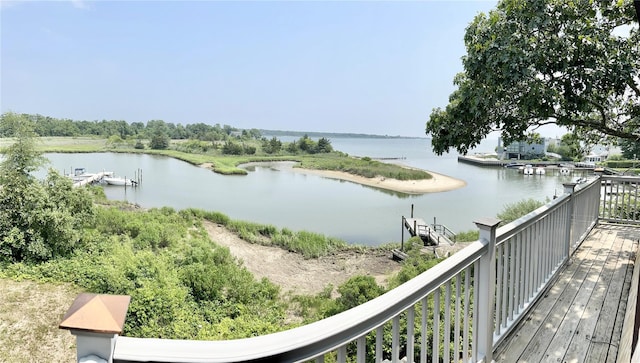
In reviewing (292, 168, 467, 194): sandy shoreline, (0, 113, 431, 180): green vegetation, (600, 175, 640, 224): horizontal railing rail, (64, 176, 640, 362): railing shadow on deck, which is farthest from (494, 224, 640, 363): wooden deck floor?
(0, 113, 431, 180): green vegetation

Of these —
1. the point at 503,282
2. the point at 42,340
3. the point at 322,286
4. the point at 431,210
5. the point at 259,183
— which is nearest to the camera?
the point at 503,282

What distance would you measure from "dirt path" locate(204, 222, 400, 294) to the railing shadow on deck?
8.90 metres

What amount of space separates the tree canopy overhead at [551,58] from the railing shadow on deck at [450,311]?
4.22 feet

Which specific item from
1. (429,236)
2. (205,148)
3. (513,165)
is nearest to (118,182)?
(429,236)

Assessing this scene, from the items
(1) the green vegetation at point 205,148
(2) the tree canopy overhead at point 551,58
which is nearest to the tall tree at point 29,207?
(2) the tree canopy overhead at point 551,58

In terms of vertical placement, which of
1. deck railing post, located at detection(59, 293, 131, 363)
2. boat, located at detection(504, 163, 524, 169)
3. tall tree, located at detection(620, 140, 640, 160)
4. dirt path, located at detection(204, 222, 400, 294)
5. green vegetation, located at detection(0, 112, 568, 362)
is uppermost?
tall tree, located at detection(620, 140, 640, 160)

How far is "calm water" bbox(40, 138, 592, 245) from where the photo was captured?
21984mm

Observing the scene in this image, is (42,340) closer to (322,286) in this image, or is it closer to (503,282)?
(503,282)

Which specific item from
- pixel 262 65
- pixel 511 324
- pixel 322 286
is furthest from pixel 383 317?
pixel 262 65

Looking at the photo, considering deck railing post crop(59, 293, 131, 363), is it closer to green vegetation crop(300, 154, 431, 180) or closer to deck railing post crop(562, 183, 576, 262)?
deck railing post crop(562, 183, 576, 262)

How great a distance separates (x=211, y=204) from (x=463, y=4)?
875 inches

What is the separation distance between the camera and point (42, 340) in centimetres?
587

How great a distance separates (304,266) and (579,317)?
1233 centimetres

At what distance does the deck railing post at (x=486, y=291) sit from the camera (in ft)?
6.10
